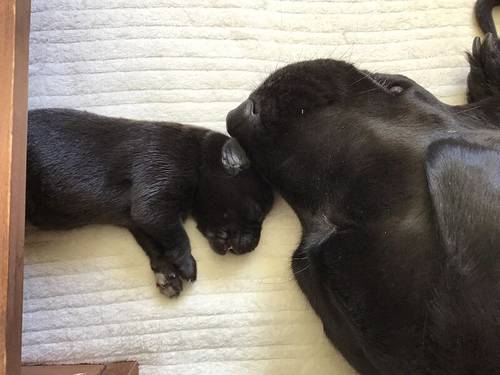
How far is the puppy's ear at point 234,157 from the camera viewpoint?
128cm

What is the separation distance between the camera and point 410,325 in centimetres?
96

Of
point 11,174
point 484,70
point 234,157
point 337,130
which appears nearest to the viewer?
point 11,174

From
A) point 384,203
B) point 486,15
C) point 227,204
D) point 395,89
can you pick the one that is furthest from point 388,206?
point 486,15

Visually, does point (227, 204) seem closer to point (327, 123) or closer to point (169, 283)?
point (169, 283)

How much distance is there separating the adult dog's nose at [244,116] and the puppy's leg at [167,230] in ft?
0.78

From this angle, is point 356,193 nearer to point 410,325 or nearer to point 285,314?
point 410,325

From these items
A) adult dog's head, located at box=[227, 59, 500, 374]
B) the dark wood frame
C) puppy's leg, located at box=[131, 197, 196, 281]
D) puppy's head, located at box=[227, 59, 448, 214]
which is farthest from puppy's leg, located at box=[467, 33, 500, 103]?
the dark wood frame

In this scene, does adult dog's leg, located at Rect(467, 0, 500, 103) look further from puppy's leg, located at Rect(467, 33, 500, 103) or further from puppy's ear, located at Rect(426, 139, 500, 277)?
puppy's ear, located at Rect(426, 139, 500, 277)

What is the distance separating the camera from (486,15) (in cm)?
151

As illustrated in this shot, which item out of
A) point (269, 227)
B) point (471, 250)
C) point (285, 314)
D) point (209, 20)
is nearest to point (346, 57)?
point (209, 20)

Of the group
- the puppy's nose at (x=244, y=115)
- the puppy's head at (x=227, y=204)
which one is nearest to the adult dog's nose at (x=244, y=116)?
the puppy's nose at (x=244, y=115)

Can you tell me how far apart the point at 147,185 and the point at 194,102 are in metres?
0.25

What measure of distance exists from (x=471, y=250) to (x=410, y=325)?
5.8 inches

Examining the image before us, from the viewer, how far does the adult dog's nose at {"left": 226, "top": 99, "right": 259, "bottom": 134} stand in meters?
1.21
